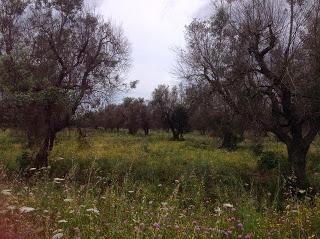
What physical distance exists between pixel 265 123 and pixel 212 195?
14.9 ft

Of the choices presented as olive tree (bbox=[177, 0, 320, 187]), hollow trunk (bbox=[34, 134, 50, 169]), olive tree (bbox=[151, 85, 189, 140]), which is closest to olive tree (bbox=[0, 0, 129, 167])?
hollow trunk (bbox=[34, 134, 50, 169])

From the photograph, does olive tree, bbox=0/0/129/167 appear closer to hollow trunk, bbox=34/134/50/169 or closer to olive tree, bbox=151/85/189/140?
hollow trunk, bbox=34/134/50/169

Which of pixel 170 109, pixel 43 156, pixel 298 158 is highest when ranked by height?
pixel 170 109

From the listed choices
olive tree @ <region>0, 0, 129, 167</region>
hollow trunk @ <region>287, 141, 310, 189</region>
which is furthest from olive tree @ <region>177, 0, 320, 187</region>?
olive tree @ <region>0, 0, 129, 167</region>

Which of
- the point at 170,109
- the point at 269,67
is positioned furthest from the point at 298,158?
the point at 170,109

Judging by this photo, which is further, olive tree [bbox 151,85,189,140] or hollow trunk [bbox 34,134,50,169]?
olive tree [bbox 151,85,189,140]

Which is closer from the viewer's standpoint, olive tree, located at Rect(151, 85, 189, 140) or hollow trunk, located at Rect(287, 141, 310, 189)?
hollow trunk, located at Rect(287, 141, 310, 189)

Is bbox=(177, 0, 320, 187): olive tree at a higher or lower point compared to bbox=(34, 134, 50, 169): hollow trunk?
higher

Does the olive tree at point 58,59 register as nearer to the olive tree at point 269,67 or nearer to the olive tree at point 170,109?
the olive tree at point 269,67

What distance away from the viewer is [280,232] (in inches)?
269

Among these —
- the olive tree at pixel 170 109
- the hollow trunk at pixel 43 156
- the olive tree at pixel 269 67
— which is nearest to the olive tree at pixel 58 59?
the hollow trunk at pixel 43 156

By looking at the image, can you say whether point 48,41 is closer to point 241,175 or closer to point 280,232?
point 241,175

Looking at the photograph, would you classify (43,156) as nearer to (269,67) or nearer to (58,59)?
(58,59)

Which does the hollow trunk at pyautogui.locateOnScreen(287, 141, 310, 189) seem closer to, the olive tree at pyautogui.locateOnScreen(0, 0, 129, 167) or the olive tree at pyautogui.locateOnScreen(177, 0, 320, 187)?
the olive tree at pyautogui.locateOnScreen(177, 0, 320, 187)
